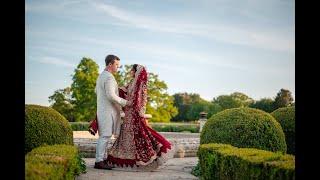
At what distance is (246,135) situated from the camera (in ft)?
33.7

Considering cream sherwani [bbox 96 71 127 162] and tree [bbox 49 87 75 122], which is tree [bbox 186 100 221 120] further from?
cream sherwani [bbox 96 71 127 162]

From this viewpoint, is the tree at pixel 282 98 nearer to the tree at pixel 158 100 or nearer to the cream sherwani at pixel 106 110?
the tree at pixel 158 100

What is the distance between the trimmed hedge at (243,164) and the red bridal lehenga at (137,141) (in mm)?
894

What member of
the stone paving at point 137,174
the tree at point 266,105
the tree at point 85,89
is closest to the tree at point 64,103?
the tree at point 85,89

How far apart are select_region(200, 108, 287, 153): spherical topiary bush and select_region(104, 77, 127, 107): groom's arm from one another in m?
2.17

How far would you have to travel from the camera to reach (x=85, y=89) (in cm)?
3588

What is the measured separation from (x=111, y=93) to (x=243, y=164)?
141 inches

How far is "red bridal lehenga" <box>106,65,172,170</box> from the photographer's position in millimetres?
9641

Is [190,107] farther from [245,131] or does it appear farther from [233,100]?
[245,131]

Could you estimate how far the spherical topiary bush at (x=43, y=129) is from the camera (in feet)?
31.4

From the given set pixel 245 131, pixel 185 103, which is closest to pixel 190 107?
pixel 185 103
